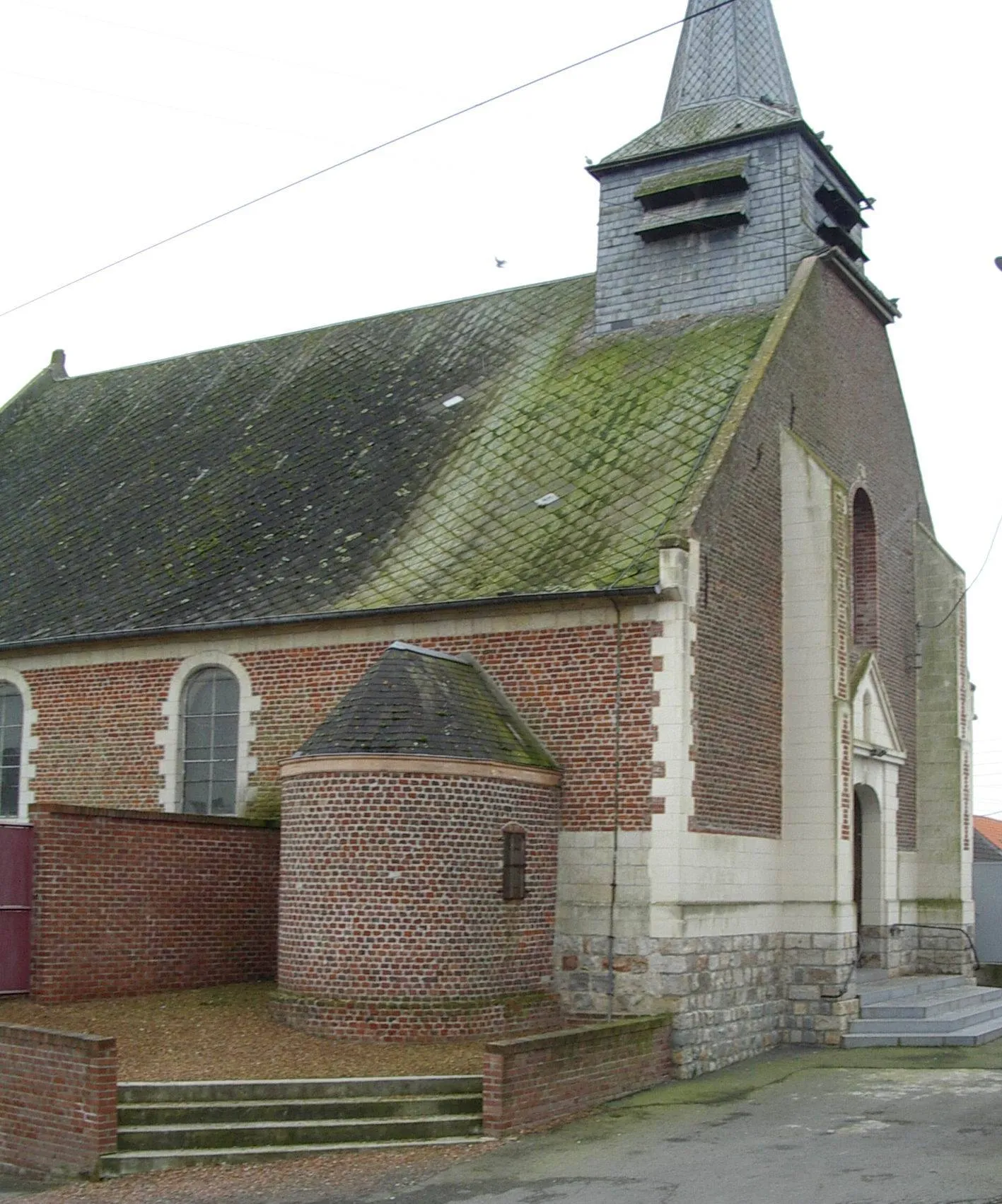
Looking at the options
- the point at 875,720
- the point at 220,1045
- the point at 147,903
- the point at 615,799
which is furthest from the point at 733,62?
the point at 220,1045

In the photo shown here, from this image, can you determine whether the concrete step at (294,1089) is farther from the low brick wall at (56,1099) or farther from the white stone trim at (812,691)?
the white stone trim at (812,691)

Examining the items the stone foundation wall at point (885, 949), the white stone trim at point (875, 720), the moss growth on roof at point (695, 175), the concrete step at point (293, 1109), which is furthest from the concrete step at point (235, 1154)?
the moss growth on roof at point (695, 175)

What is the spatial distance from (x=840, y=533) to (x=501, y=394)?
5.48 meters

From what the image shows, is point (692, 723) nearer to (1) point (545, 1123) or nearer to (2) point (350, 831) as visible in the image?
(2) point (350, 831)

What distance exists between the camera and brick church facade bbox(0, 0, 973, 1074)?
1666 cm

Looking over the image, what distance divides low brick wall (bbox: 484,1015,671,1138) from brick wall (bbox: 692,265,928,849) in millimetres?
2651

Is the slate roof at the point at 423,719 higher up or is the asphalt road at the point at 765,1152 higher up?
the slate roof at the point at 423,719

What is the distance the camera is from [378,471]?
A: 2191cm

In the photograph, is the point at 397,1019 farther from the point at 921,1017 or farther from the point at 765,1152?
the point at 921,1017

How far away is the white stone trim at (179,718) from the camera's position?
2016cm

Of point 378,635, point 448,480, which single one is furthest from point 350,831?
point 448,480

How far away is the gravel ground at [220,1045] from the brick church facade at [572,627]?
52 cm

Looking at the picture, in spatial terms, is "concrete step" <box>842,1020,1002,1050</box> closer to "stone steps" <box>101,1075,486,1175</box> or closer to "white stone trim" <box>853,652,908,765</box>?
"white stone trim" <box>853,652,908,765</box>

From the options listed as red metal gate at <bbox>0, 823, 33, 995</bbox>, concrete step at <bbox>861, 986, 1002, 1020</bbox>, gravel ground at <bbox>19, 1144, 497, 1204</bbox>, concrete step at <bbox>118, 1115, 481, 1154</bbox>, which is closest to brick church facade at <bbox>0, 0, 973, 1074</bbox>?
red metal gate at <bbox>0, 823, 33, 995</bbox>
